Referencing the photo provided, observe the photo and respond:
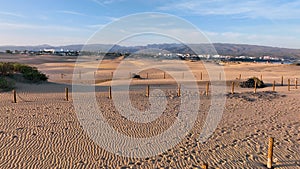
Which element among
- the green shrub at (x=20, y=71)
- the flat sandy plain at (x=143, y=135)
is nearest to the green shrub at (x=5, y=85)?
the flat sandy plain at (x=143, y=135)

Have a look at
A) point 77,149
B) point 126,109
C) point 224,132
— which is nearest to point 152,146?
point 77,149

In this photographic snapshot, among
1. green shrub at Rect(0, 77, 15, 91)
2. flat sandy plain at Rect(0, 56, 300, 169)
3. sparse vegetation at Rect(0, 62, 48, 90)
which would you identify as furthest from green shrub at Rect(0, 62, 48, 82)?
flat sandy plain at Rect(0, 56, 300, 169)

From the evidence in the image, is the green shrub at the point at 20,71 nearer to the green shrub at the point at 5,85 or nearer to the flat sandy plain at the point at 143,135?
the green shrub at the point at 5,85

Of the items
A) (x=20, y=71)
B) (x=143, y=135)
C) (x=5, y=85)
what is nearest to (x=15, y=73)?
(x=20, y=71)

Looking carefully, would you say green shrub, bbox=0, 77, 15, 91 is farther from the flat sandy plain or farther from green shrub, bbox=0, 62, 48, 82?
green shrub, bbox=0, 62, 48, 82

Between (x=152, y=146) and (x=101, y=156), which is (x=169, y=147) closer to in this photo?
(x=152, y=146)

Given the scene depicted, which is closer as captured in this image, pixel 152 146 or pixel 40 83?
pixel 152 146

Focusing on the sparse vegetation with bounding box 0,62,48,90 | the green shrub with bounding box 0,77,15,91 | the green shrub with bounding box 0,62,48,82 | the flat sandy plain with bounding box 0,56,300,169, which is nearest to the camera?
the flat sandy plain with bounding box 0,56,300,169

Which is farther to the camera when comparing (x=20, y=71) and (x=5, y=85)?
(x=20, y=71)

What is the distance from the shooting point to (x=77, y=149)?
901cm

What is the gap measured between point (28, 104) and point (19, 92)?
4602 millimetres

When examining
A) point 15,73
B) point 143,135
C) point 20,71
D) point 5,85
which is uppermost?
point 20,71

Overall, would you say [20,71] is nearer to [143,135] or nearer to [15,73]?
[15,73]

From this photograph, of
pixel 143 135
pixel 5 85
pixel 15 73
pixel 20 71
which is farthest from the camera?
pixel 20 71
